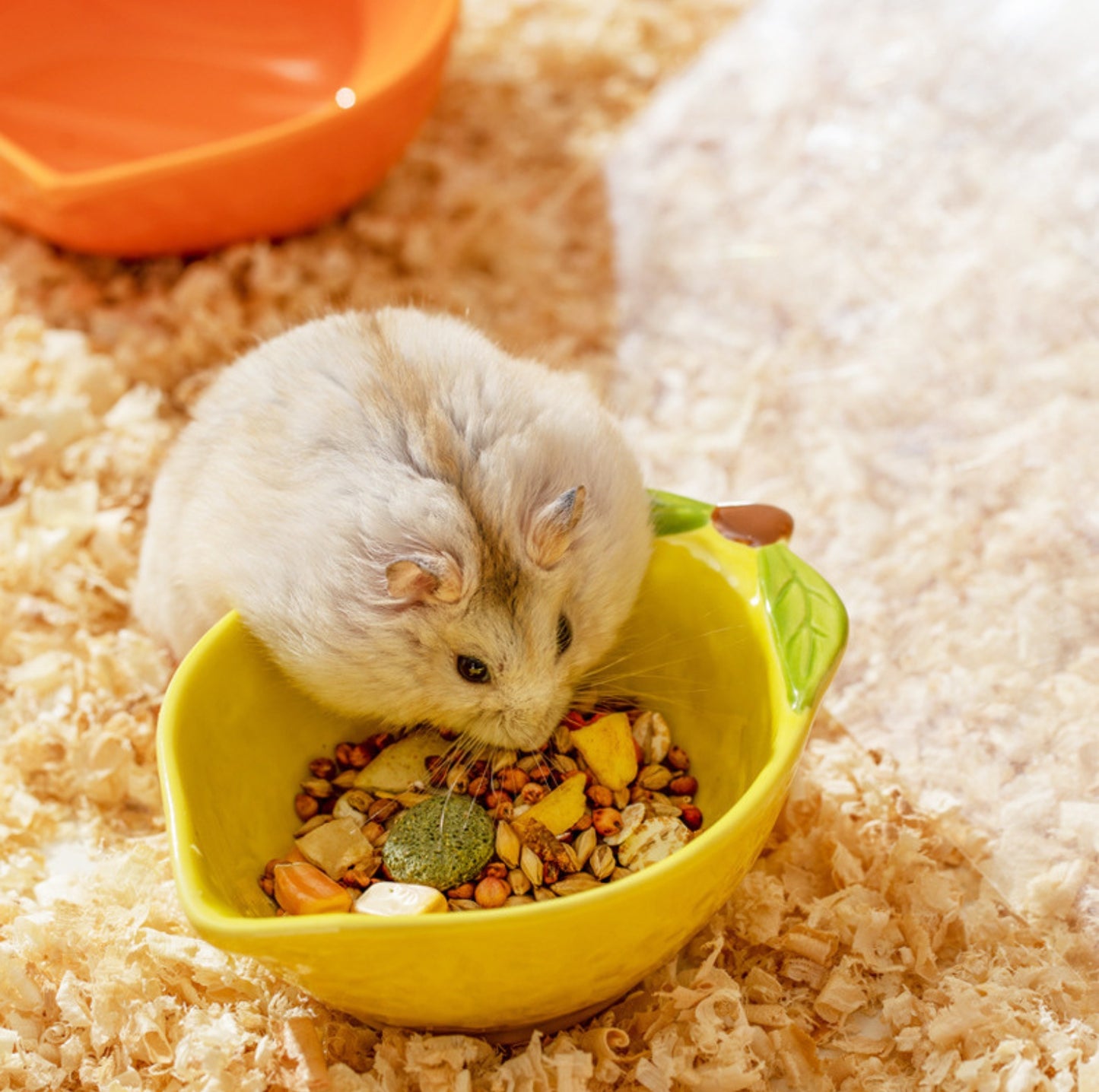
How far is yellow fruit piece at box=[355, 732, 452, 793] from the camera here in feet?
5.93

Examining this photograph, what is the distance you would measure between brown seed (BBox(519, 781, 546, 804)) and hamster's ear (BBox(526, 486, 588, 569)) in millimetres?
312

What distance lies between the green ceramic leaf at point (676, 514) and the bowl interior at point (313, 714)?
2 centimetres

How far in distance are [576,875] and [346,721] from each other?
45 centimetres

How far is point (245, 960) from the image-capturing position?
5.55 ft

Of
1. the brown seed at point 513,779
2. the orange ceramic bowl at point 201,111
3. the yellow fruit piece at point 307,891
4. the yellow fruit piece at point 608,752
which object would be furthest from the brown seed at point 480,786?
the orange ceramic bowl at point 201,111

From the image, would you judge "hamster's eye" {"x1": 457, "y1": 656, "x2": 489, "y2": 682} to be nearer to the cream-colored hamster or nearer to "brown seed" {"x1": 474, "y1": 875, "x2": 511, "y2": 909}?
the cream-colored hamster

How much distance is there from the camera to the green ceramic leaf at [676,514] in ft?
6.04

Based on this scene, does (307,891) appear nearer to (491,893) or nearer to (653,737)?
(491,893)

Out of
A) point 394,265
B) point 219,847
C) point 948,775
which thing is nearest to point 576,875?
point 219,847

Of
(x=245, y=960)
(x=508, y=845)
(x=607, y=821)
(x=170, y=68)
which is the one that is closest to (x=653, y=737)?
(x=607, y=821)

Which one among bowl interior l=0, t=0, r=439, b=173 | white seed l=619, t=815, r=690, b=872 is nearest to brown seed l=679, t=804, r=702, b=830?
white seed l=619, t=815, r=690, b=872

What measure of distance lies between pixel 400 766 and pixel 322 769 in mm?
115

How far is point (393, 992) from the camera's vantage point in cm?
141

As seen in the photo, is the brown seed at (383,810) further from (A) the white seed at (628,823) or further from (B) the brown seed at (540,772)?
(A) the white seed at (628,823)
